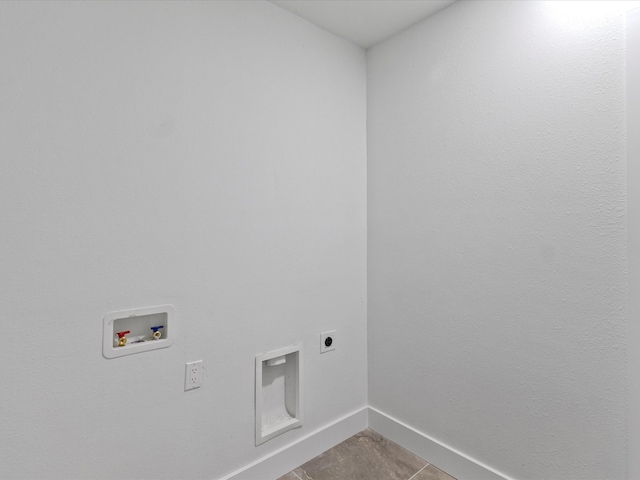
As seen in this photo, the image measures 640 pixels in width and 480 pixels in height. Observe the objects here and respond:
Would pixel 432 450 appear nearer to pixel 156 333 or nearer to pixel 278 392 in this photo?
pixel 278 392

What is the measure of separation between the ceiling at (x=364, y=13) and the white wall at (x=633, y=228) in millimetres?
803

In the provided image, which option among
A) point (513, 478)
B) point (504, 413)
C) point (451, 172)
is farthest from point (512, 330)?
point (451, 172)

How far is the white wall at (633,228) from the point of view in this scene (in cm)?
118

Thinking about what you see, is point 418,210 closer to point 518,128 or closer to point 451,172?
point 451,172

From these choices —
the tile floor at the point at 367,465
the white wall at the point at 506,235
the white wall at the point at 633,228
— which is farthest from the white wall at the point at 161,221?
the white wall at the point at 633,228

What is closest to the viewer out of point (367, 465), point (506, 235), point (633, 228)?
point (633, 228)

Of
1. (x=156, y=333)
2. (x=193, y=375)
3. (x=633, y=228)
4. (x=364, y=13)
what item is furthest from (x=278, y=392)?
(x=364, y=13)

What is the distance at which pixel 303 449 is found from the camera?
173 cm

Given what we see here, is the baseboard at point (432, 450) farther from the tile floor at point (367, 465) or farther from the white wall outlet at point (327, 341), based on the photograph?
the white wall outlet at point (327, 341)

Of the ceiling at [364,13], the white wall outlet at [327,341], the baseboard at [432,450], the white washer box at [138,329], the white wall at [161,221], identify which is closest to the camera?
the white wall at [161,221]

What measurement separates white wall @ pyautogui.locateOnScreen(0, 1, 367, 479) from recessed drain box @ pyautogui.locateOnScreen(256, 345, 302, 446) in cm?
5

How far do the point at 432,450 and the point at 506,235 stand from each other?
110cm

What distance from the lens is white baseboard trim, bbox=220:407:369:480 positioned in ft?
5.13

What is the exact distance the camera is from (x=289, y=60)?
5.64ft
